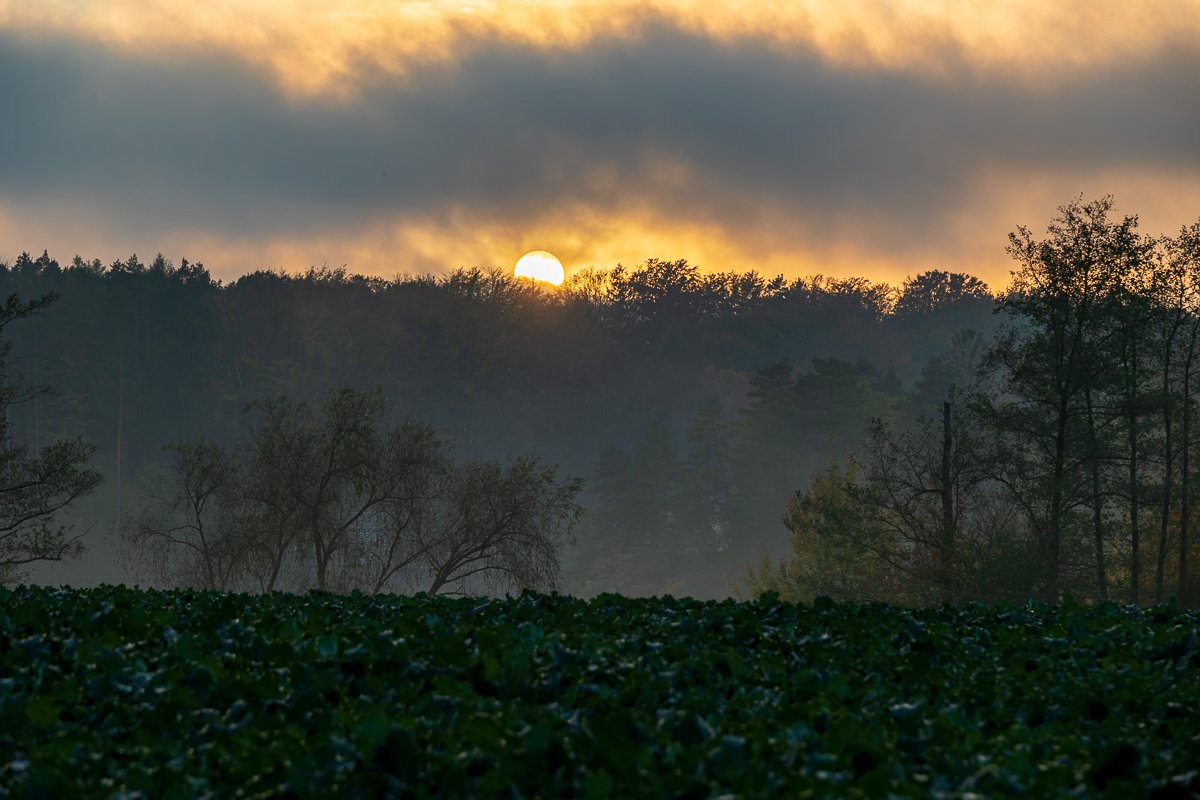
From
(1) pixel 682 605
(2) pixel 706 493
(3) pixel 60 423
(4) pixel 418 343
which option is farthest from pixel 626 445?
(1) pixel 682 605

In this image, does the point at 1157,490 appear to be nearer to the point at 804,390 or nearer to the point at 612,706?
the point at 612,706

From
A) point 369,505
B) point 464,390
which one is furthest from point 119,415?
point 369,505

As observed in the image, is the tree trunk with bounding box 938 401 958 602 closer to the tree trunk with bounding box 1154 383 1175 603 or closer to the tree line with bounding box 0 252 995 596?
the tree trunk with bounding box 1154 383 1175 603

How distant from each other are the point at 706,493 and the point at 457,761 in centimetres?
10659

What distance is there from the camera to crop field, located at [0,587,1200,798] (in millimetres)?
5344

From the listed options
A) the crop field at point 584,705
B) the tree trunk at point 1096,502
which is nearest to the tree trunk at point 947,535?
the tree trunk at point 1096,502

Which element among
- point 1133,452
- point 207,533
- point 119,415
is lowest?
point 207,533

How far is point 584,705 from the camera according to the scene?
266 inches

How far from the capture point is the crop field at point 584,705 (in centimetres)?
534

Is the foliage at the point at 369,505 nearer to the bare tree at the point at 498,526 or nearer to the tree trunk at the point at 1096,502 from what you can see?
the bare tree at the point at 498,526

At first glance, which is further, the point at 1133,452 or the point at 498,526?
the point at 498,526

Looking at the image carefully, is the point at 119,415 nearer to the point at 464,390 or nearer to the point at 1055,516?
the point at 464,390

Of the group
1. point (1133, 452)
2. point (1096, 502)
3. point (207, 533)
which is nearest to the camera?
point (1096, 502)

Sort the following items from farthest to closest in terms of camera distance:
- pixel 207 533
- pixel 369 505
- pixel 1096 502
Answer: pixel 207 533 → pixel 369 505 → pixel 1096 502
